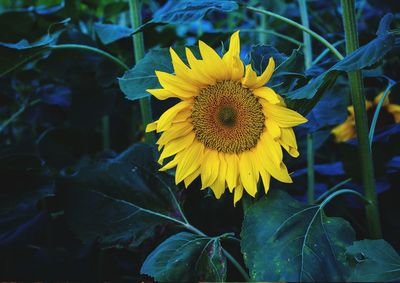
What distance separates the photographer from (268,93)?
743mm

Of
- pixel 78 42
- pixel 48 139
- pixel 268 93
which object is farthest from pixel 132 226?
pixel 48 139

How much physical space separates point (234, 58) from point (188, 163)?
17cm

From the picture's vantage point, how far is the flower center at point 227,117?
2.61 ft

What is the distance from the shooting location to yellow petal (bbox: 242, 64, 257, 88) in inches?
28.7

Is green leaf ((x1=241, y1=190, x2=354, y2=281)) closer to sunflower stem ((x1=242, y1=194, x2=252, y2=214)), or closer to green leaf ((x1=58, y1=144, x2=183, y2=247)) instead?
sunflower stem ((x1=242, y1=194, x2=252, y2=214))

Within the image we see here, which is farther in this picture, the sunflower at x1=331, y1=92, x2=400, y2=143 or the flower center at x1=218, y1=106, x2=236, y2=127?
the sunflower at x1=331, y1=92, x2=400, y2=143

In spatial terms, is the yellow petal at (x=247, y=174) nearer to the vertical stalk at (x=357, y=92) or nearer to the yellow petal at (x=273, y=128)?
the yellow petal at (x=273, y=128)

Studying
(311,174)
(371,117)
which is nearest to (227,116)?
(311,174)

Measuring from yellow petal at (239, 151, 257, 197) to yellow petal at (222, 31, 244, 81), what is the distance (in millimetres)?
129

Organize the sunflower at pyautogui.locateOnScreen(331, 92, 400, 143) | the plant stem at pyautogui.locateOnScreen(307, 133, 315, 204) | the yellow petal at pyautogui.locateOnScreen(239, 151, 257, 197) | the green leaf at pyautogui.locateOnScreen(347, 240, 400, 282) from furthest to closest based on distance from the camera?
the sunflower at pyautogui.locateOnScreen(331, 92, 400, 143) → the plant stem at pyautogui.locateOnScreen(307, 133, 315, 204) → the yellow petal at pyautogui.locateOnScreen(239, 151, 257, 197) → the green leaf at pyautogui.locateOnScreen(347, 240, 400, 282)

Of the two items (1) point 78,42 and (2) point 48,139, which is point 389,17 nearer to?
(1) point 78,42

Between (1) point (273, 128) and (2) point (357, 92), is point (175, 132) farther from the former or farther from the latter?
(2) point (357, 92)

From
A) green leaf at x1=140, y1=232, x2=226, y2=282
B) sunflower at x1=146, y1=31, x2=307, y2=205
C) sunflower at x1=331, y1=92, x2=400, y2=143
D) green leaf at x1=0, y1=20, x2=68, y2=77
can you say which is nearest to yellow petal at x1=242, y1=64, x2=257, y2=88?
sunflower at x1=146, y1=31, x2=307, y2=205

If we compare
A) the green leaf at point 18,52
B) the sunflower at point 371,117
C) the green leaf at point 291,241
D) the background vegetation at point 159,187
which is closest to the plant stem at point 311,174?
the background vegetation at point 159,187
